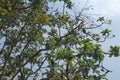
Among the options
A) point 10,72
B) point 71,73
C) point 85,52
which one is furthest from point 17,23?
point 85,52

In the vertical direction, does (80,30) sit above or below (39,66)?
above

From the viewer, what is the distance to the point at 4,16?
650 inches

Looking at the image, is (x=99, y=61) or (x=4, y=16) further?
(x=4, y=16)

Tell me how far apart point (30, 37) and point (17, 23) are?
A: 3.27ft

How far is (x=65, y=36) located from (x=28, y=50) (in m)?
2.29

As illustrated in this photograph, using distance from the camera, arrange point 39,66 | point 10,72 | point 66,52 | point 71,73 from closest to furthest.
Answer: point 66,52 → point 71,73 → point 10,72 → point 39,66

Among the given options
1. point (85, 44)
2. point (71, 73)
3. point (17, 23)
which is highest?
point (17, 23)

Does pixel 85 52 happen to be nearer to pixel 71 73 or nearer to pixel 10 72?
pixel 71 73

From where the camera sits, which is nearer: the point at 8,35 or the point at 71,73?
the point at 71,73

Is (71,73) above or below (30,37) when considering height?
below

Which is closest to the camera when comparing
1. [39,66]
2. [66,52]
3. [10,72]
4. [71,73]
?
[66,52]

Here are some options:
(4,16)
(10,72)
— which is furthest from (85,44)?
(10,72)

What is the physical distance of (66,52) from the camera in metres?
11.5

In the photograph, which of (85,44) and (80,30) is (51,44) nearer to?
(80,30)
